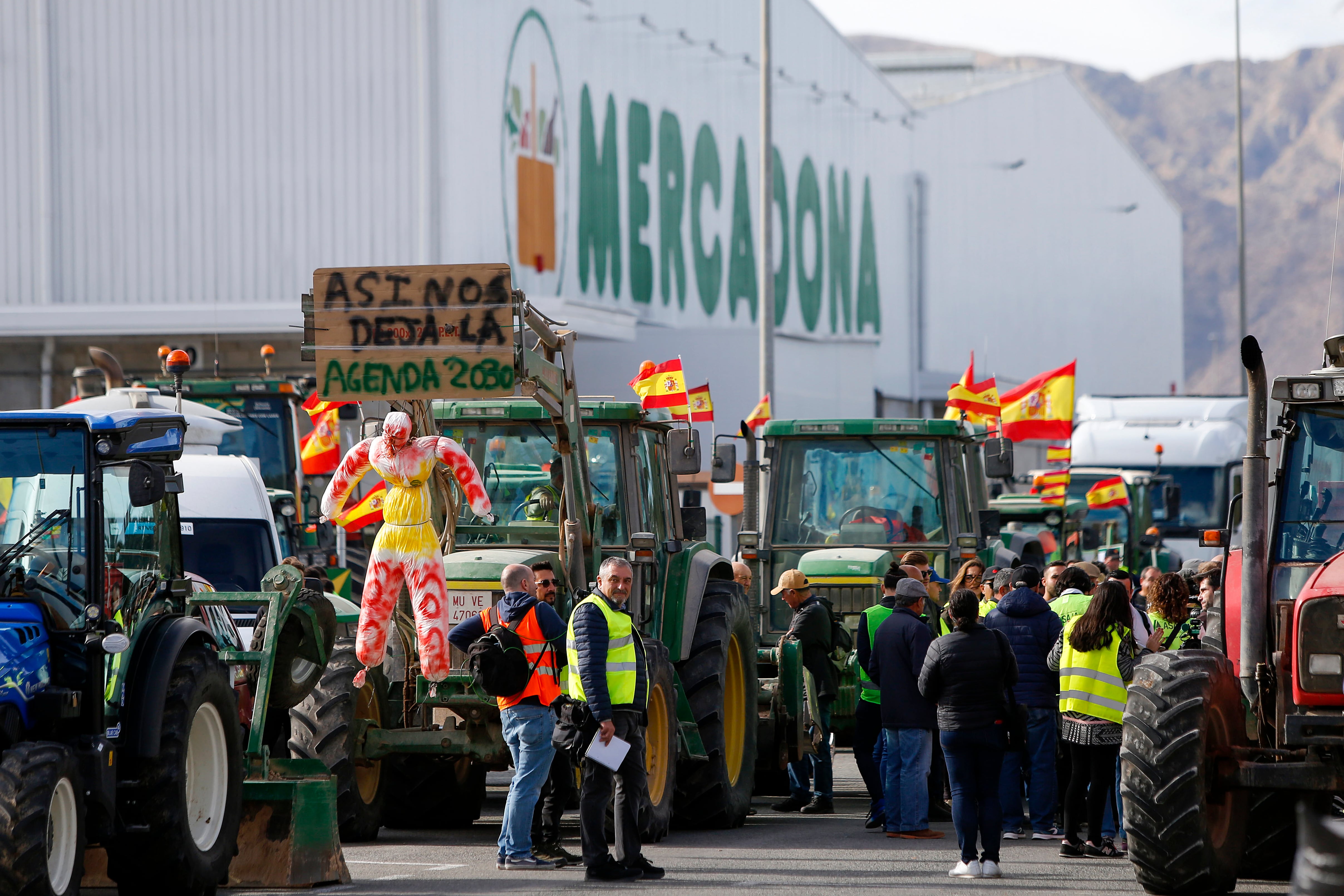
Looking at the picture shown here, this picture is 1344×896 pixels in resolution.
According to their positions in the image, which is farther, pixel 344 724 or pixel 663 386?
pixel 663 386

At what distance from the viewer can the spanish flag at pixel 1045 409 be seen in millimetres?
23188

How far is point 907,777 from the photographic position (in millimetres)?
11570

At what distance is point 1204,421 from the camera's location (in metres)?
28.4

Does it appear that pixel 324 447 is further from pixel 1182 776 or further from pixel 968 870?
pixel 1182 776

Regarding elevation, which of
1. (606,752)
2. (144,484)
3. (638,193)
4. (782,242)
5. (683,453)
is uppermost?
(638,193)

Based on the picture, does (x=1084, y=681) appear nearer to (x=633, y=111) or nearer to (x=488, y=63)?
(x=488, y=63)

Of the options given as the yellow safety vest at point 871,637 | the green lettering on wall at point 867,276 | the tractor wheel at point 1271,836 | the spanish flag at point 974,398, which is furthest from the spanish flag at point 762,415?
the green lettering on wall at point 867,276

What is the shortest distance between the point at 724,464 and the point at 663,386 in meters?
4.04

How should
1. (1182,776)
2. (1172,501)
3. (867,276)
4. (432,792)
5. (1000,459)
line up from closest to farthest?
(1182,776) < (432,792) < (1000,459) < (1172,501) < (867,276)

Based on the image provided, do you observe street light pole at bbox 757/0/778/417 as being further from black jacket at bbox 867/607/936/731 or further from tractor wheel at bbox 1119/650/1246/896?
tractor wheel at bbox 1119/650/1246/896

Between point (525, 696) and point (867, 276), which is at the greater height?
point (867, 276)

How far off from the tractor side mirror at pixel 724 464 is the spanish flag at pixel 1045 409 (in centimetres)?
977

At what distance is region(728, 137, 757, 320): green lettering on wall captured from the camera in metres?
41.2

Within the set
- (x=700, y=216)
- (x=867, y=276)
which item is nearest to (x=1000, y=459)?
(x=700, y=216)
